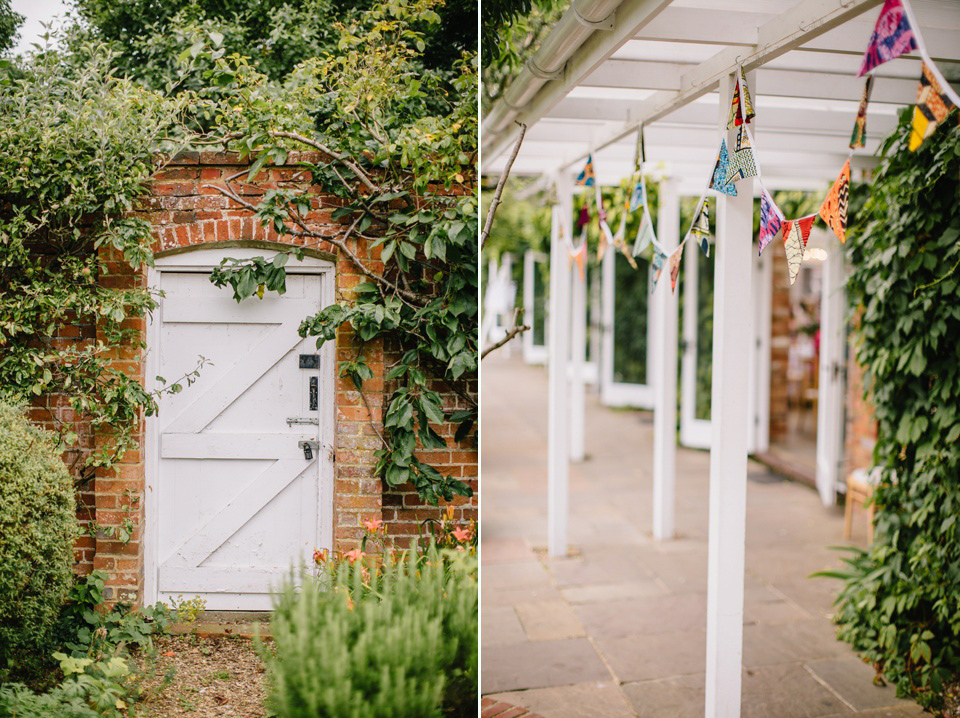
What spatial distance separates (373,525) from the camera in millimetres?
2496

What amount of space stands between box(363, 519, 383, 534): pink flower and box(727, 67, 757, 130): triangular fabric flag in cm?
178

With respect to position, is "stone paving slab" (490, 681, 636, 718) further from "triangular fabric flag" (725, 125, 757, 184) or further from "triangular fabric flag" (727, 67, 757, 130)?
"triangular fabric flag" (727, 67, 757, 130)

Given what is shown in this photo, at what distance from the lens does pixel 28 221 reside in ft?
8.24

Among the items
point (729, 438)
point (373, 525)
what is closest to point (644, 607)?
point (729, 438)

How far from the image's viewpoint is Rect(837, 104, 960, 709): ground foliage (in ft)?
10.7

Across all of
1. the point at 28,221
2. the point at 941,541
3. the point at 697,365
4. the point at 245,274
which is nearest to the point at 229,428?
the point at 245,274

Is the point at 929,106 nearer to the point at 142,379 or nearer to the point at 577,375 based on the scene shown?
the point at 142,379

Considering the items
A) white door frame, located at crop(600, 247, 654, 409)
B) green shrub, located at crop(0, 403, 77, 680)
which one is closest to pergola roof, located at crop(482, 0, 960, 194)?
green shrub, located at crop(0, 403, 77, 680)

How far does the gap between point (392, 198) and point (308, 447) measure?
853 mm

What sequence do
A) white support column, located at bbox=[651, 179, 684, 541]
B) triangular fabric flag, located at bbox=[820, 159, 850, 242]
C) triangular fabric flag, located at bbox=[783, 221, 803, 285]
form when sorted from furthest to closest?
1. white support column, located at bbox=[651, 179, 684, 541]
2. triangular fabric flag, located at bbox=[783, 221, 803, 285]
3. triangular fabric flag, located at bbox=[820, 159, 850, 242]

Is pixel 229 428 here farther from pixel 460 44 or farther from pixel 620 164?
pixel 620 164

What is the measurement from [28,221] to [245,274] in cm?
76

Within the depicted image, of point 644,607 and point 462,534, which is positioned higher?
point 462,534

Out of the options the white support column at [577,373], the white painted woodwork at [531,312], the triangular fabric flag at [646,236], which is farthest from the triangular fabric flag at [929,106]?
the white painted woodwork at [531,312]
